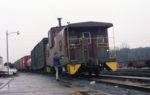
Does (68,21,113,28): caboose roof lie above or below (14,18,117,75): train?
→ above

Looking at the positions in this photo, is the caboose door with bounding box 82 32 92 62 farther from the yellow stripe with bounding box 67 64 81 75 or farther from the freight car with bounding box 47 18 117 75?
the yellow stripe with bounding box 67 64 81 75

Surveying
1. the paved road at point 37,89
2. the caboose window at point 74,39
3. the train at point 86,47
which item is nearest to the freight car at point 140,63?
→ the train at point 86,47

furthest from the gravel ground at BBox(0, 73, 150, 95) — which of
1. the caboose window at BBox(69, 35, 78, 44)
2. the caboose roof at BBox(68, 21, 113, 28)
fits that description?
the caboose roof at BBox(68, 21, 113, 28)

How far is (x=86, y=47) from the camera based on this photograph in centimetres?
2544

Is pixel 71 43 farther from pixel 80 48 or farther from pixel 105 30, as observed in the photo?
pixel 105 30

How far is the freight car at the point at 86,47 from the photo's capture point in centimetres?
2536

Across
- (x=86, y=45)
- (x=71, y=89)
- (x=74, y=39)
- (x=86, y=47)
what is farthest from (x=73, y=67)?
(x=71, y=89)

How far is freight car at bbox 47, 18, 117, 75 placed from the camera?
998 inches

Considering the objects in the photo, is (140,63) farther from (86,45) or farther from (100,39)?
(86,45)

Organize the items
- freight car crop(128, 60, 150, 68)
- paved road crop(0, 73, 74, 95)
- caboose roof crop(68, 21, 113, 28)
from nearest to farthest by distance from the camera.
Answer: paved road crop(0, 73, 74, 95), caboose roof crop(68, 21, 113, 28), freight car crop(128, 60, 150, 68)

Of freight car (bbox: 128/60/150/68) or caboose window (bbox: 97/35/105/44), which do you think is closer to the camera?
caboose window (bbox: 97/35/105/44)

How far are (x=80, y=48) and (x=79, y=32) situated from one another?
1192 mm

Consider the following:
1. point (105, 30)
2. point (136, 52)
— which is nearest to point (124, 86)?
point (105, 30)

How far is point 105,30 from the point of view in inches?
1051
